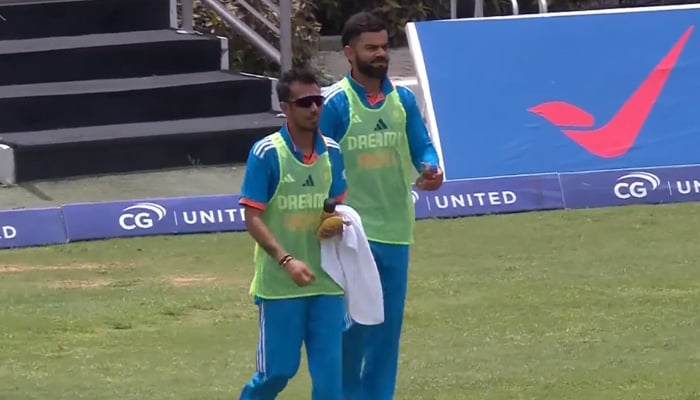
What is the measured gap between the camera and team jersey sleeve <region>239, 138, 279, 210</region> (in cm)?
639

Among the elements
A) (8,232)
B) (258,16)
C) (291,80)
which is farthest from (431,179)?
(258,16)

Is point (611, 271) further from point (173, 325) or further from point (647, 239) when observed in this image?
point (173, 325)

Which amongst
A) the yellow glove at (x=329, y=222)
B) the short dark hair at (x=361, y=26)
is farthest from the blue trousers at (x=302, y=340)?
the short dark hair at (x=361, y=26)

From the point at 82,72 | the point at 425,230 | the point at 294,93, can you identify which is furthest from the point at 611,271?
the point at 82,72

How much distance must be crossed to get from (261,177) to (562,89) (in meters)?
8.04

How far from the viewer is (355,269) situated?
6.52 metres

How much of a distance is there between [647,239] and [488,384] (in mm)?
3909

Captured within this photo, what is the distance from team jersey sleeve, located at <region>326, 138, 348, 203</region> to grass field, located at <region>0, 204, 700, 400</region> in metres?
1.54

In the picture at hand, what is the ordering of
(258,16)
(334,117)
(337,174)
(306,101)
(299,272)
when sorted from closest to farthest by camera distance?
(299,272) < (306,101) < (337,174) < (334,117) < (258,16)

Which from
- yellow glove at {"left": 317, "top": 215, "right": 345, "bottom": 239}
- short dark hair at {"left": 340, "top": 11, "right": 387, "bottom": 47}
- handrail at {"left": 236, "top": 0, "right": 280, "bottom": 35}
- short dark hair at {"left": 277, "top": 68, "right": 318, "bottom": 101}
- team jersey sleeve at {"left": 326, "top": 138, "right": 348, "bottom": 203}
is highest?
short dark hair at {"left": 340, "top": 11, "right": 387, "bottom": 47}

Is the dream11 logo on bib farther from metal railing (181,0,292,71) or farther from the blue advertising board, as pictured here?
metal railing (181,0,292,71)

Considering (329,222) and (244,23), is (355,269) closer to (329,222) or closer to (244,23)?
(329,222)

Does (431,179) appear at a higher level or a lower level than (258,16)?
higher

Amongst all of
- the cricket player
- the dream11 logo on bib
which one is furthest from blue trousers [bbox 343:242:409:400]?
the dream11 logo on bib
